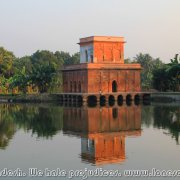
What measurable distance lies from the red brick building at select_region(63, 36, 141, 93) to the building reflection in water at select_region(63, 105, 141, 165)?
19054 mm

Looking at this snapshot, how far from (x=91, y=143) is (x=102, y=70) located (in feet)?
113

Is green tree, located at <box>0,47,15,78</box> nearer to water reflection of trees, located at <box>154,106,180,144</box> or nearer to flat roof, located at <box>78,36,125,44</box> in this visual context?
flat roof, located at <box>78,36,125,44</box>

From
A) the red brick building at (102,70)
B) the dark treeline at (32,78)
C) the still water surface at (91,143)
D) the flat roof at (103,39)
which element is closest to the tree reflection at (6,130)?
the still water surface at (91,143)

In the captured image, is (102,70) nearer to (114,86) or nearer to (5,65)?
(114,86)

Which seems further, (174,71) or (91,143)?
(174,71)

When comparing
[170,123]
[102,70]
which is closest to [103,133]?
[170,123]

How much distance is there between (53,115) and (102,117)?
4.76 m

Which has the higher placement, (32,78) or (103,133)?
(32,78)

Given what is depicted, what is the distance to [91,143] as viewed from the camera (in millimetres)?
→ 21750

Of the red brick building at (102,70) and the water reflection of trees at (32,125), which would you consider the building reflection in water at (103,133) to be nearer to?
the water reflection of trees at (32,125)

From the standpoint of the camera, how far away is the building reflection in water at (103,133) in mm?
18516

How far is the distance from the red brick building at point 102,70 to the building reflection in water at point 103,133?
19054 millimetres

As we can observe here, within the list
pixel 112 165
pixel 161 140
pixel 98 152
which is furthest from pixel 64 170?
pixel 161 140

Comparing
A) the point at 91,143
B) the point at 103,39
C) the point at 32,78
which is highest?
the point at 103,39
